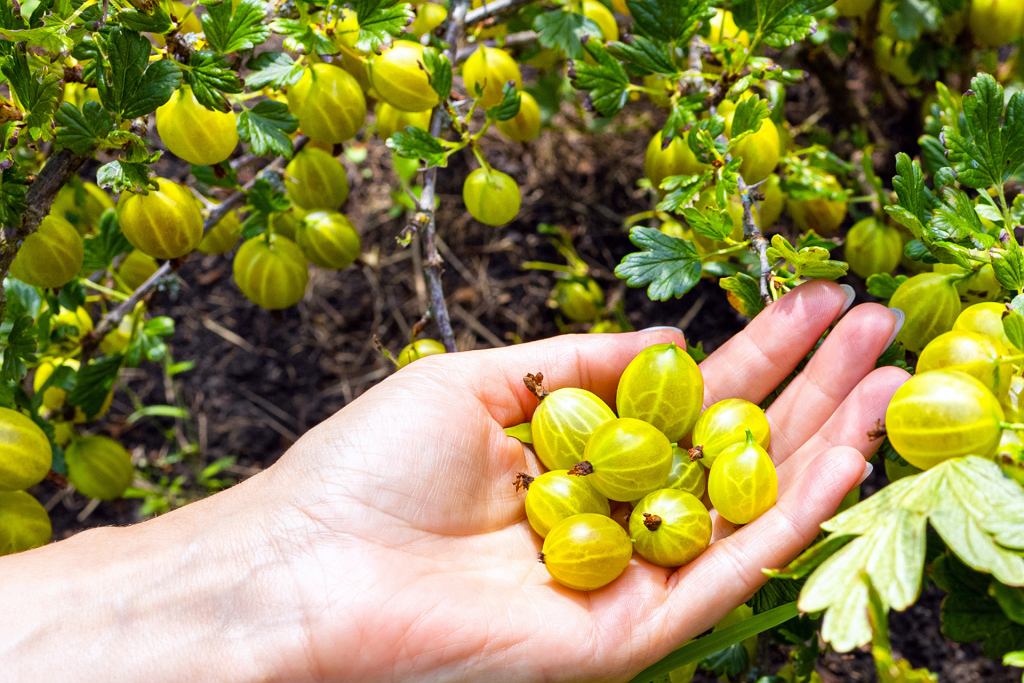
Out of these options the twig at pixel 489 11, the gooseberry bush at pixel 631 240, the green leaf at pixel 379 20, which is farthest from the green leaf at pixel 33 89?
the twig at pixel 489 11

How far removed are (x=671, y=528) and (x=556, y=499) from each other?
198 mm

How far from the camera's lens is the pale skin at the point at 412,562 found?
1.25 meters

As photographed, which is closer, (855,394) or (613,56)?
(855,394)

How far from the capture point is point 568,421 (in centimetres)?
145

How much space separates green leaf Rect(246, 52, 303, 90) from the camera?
5.05 feet

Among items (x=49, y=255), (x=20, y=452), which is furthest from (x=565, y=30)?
(x=20, y=452)

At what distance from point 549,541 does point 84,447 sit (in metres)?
1.24

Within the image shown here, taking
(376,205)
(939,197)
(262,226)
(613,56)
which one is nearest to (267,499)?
(262,226)

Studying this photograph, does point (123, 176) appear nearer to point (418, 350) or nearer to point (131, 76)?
point (131, 76)

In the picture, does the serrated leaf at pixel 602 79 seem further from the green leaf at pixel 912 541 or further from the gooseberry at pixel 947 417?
the green leaf at pixel 912 541

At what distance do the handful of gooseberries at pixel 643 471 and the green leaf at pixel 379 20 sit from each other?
2.27 ft

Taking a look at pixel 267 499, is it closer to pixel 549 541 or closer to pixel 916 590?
pixel 549 541

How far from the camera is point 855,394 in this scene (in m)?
1.39

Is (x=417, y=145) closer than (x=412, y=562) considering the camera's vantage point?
No
